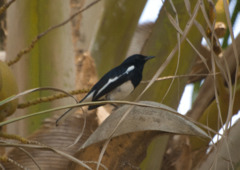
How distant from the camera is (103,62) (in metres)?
2.09

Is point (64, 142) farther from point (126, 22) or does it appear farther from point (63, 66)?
point (126, 22)

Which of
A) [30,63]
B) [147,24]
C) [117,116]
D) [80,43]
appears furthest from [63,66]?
[147,24]

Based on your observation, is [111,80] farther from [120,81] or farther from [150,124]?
[150,124]

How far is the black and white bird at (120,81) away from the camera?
1943 millimetres

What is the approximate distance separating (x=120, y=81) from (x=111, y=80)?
0.08m

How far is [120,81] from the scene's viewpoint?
81.0 inches

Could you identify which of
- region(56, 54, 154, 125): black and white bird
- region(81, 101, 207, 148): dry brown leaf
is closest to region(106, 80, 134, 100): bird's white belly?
region(56, 54, 154, 125): black and white bird

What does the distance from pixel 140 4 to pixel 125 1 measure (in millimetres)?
96

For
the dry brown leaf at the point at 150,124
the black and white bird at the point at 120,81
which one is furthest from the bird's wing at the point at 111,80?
the dry brown leaf at the point at 150,124

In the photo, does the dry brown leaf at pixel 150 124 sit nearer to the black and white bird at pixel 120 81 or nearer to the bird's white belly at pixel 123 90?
the black and white bird at pixel 120 81

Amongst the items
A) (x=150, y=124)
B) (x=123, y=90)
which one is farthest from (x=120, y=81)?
(x=150, y=124)

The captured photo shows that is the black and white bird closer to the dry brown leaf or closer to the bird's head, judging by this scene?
the bird's head

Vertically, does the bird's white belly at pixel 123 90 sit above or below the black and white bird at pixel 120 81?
below

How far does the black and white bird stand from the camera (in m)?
1.94
